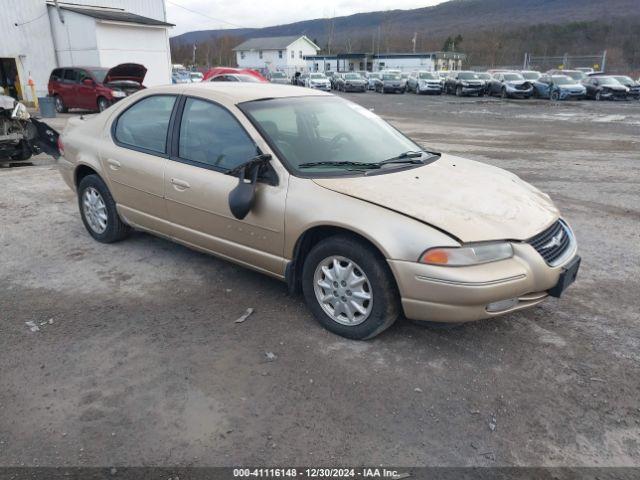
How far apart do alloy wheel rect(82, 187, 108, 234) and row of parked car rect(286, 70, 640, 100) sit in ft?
94.4

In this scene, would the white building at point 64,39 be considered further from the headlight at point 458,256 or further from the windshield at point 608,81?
the headlight at point 458,256

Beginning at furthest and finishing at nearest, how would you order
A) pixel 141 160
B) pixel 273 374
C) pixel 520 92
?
1. pixel 520 92
2. pixel 141 160
3. pixel 273 374

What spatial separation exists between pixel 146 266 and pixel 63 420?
7.11 ft

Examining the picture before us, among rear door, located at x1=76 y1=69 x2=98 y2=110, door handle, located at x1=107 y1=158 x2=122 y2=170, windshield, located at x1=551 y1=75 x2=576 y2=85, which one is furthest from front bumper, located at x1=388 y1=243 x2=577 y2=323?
windshield, located at x1=551 y1=75 x2=576 y2=85

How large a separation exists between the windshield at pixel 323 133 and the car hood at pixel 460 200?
0.31 meters

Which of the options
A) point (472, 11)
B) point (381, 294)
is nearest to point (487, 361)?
point (381, 294)

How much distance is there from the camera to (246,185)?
3592mm

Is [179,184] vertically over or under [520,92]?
over

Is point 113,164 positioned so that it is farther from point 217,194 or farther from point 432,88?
point 432,88

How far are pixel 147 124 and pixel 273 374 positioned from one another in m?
2.66

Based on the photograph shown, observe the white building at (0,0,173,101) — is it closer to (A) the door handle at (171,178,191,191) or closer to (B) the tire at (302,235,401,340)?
(A) the door handle at (171,178,191,191)

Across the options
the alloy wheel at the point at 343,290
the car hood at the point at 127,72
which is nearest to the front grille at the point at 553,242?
the alloy wheel at the point at 343,290

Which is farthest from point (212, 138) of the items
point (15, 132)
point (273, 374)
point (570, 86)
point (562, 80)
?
point (562, 80)

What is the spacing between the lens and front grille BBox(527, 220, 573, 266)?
327cm
